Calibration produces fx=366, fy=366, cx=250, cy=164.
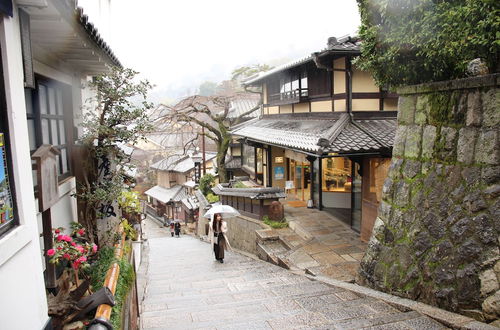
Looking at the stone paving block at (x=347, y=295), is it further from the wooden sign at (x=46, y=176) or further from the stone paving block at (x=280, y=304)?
the wooden sign at (x=46, y=176)

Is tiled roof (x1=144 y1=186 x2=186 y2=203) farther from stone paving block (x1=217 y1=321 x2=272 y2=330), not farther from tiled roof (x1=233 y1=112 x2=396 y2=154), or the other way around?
stone paving block (x1=217 y1=321 x2=272 y2=330)

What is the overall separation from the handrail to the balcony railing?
34.3 ft

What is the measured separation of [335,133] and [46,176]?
359 inches

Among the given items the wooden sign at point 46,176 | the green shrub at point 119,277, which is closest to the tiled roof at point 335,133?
the green shrub at point 119,277

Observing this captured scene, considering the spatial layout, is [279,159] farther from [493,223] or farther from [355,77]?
[493,223]

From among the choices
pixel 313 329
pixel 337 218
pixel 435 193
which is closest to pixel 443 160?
pixel 435 193

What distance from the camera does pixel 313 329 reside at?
5.93m

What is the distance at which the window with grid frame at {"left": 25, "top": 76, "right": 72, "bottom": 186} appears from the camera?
17.9ft

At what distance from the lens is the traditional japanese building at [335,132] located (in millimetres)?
11211

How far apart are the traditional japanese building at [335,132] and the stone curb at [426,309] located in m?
3.56

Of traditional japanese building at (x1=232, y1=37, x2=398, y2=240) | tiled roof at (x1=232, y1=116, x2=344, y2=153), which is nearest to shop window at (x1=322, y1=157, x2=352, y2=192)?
traditional japanese building at (x1=232, y1=37, x2=398, y2=240)

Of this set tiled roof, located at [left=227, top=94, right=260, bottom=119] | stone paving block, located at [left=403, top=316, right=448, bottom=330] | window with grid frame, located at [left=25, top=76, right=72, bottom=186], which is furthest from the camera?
tiled roof, located at [left=227, top=94, right=260, bottom=119]

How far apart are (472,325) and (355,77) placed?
31.7ft

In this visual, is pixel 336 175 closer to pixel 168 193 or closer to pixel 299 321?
pixel 299 321
